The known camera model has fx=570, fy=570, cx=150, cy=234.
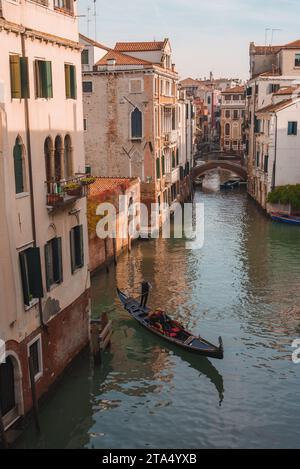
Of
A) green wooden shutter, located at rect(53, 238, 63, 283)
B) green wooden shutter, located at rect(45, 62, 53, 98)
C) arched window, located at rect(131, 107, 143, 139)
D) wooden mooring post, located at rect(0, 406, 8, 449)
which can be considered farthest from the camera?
arched window, located at rect(131, 107, 143, 139)

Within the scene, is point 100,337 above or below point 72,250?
below

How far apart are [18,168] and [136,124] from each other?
81.1ft

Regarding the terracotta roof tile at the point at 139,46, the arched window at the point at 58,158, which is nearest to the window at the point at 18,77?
the arched window at the point at 58,158

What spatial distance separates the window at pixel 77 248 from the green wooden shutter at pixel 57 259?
1.05 m

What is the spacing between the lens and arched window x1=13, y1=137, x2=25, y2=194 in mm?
13188

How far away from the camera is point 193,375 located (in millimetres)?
17984

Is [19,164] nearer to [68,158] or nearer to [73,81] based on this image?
[68,158]

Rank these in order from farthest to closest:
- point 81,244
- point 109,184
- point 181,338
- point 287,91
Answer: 1. point 287,91
2. point 109,184
3. point 181,338
4. point 81,244

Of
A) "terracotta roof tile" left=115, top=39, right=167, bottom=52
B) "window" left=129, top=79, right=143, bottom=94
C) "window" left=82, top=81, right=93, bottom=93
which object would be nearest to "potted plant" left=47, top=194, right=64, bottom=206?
"window" left=129, top=79, right=143, bottom=94

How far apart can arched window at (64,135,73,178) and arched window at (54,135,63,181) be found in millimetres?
451

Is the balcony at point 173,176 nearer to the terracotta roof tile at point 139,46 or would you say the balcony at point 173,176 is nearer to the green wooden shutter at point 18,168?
the terracotta roof tile at point 139,46

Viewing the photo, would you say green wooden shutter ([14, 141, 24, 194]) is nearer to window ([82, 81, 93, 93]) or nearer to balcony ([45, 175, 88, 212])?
balcony ([45, 175, 88, 212])

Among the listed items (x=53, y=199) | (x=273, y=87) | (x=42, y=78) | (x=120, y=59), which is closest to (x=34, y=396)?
(x=53, y=199)

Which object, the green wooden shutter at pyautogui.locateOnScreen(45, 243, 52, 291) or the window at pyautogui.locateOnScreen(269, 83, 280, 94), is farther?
the window at pyautogui.locateOnScreen(269, 83, 280, 94)
